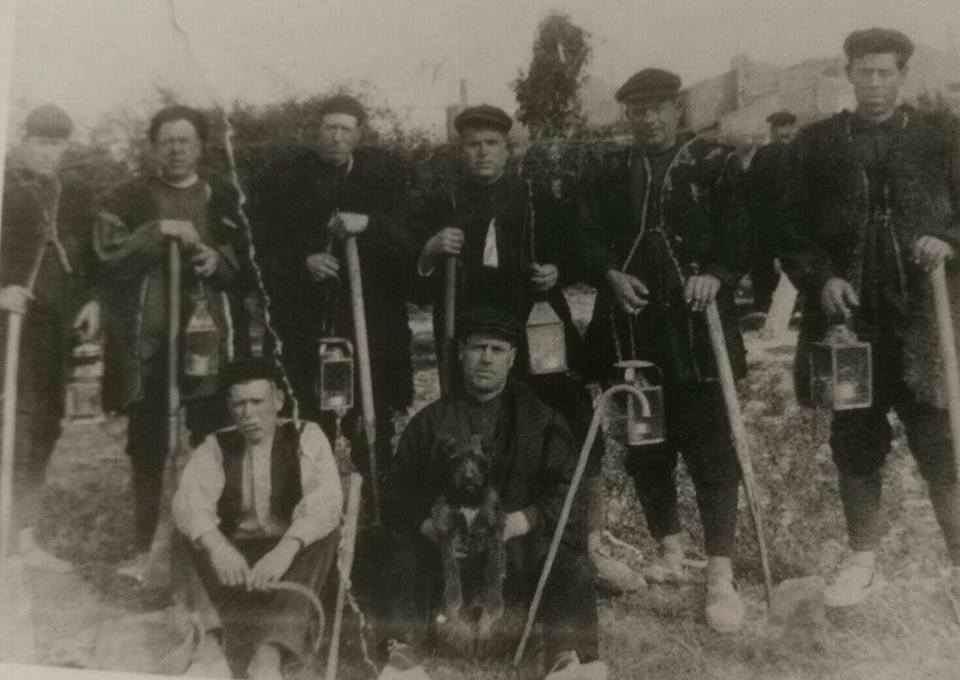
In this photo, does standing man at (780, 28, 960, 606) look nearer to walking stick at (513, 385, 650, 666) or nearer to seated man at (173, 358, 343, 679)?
walking stick at (513, 385, 650, 666)

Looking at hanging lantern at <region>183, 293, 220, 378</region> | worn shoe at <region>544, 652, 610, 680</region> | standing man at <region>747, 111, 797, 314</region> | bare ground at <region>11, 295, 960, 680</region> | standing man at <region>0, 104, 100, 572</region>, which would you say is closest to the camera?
bare ground at <region>11, 295, 960, 680</region>

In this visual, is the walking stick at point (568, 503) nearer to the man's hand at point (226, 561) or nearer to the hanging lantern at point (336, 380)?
the hanging lantern at point (336, 380)

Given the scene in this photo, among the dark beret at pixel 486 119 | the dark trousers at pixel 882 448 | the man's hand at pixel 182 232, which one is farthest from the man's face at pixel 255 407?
the dark trousers at pixel 882 448

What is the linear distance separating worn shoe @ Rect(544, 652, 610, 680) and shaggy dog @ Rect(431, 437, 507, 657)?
212 millimetres

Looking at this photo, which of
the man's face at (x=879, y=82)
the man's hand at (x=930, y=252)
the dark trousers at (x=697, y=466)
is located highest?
the man's face at (x=879, y=82)

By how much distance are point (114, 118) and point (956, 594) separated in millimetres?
3272

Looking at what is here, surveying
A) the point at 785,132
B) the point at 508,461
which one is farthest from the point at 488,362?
the point at 785,132

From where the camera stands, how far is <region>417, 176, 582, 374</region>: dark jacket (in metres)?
3.60

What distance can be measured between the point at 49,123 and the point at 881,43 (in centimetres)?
291

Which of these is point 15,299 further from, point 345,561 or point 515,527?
point 515,527

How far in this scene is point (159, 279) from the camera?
3932 mm

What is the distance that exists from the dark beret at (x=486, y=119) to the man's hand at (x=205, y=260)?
1.00m

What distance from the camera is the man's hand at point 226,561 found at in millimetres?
3652

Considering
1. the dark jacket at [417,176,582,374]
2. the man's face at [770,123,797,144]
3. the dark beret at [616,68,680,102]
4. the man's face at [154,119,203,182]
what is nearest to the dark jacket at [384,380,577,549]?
the dark jacket at [417,176,582,374]
